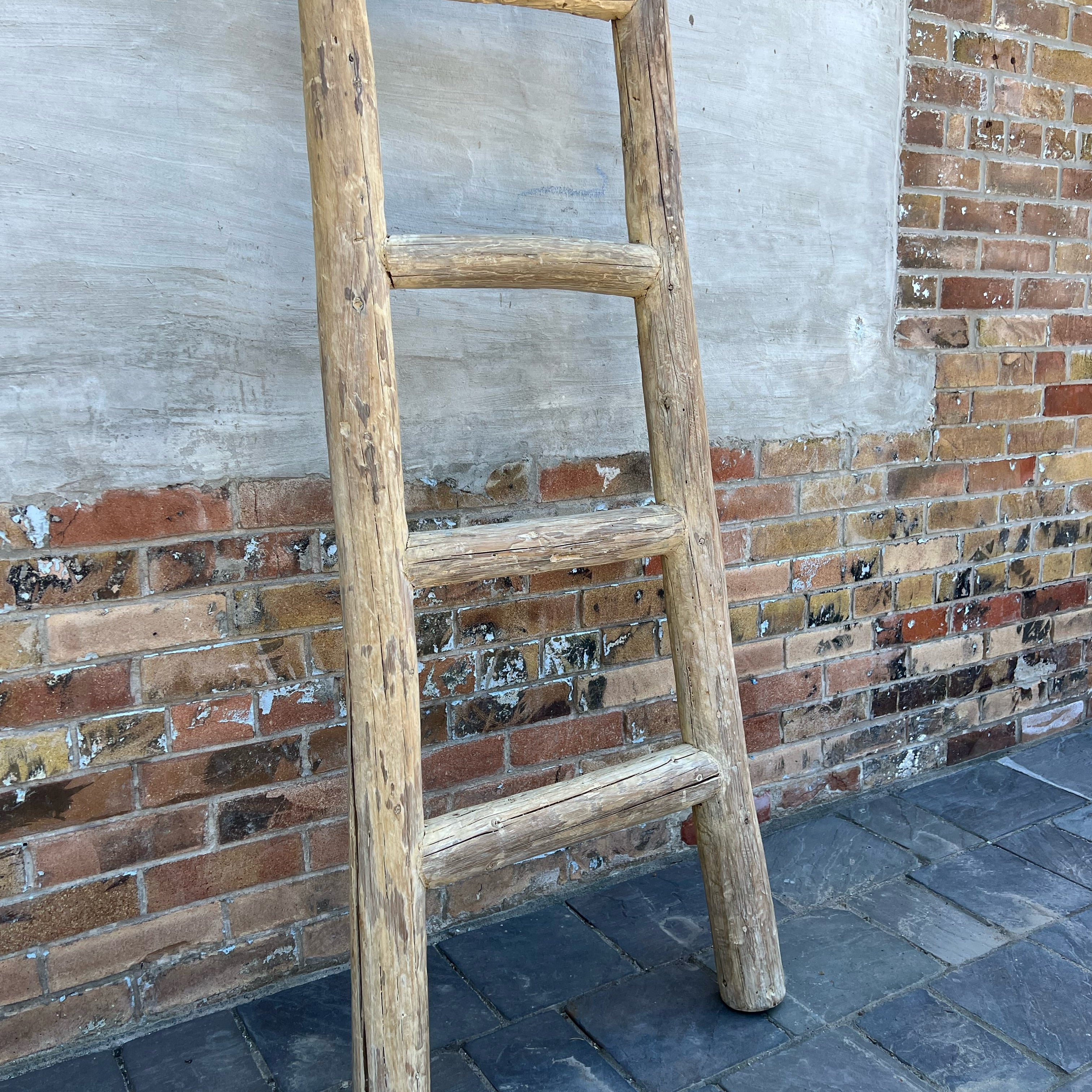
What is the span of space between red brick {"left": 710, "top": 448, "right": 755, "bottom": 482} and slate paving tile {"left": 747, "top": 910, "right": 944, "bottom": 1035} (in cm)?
89

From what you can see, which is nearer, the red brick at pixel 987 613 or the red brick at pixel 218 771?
the red brick at pixel 218 771

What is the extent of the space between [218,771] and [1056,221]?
2292 millimetres

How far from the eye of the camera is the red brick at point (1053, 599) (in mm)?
2496

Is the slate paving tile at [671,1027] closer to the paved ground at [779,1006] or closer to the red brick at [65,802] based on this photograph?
the paved ground at [779,1006]

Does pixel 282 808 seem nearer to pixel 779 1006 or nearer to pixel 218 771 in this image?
pixel 218 771

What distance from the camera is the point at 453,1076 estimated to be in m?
1.43

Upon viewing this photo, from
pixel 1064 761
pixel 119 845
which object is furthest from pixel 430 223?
pixel 1064 761

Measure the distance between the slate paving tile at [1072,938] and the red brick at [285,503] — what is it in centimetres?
152

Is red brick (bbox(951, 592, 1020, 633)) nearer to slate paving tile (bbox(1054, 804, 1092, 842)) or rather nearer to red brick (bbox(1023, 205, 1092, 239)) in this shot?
slate paving tile (bbox(1054, 804, 1092, 842))

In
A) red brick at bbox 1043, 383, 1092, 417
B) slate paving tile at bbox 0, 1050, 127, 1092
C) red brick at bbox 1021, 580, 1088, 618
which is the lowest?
slate paving tile at bbox 0, 1050, 127, 1092

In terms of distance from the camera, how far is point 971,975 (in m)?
1.63

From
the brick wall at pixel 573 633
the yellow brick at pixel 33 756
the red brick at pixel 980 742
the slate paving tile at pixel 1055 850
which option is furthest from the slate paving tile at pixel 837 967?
the yellow brick at pixel 33 756

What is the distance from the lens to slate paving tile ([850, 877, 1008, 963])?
171 cm

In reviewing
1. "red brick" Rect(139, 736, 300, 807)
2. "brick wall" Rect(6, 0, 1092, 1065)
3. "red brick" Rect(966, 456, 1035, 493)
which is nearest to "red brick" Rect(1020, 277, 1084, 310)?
"brick wall" Rect(6, 0, 1092, 1065)
